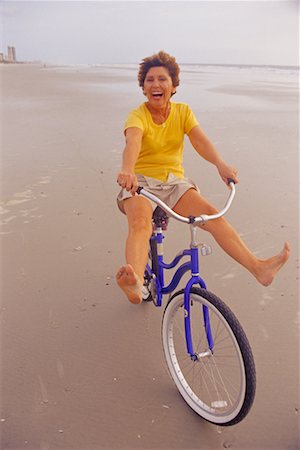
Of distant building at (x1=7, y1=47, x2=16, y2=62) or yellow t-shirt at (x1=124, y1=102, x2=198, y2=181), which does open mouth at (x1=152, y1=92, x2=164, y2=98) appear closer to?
yellow t-shirt at (x1=124, y1=102, x2=198, y2=181)

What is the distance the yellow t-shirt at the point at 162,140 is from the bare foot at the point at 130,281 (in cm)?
92

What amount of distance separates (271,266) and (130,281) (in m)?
0.84

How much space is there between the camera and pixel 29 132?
9.95m

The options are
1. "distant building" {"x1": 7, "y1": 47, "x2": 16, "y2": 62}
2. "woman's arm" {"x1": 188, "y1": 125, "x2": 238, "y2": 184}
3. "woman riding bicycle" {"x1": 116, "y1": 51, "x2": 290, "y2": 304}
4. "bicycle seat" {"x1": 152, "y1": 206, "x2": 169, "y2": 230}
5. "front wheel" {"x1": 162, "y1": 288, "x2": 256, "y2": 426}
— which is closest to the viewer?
"front wheel" {"x1": 162, "y1": 288, "x2": 256, "y2": 426}

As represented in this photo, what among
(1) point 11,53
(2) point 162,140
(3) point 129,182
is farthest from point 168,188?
(1) point 11,53

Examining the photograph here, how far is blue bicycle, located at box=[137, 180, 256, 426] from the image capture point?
2271 millimetres

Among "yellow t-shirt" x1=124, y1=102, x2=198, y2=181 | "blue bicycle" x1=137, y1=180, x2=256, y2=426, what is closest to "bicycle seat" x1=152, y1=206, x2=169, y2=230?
"blue bicycle" x1=137, y1=180, x2=256, y2=426

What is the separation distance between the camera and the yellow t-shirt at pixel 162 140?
9.69 feet

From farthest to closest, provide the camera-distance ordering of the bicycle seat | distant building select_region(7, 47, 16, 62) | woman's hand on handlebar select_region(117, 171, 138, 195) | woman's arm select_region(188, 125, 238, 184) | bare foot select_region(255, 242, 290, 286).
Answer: distant building select_region(7, 47, 16, 62), woman's arm select_region(188, 125, 238, 184), the bicycle seat, bare foot select_region(255, 242, 290, 286), woman's hand on handlebar select_region(117, 171, 138, 195)

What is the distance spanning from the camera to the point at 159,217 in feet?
9.61

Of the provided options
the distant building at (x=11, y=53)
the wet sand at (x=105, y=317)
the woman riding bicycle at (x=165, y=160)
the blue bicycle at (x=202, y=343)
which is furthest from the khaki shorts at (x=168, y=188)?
the distant building at (x=11, y=53)

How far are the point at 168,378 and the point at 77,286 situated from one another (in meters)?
1.37

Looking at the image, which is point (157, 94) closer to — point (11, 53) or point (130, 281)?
point (130, 281)

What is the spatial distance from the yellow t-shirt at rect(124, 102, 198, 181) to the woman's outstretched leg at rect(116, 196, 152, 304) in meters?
0.36
